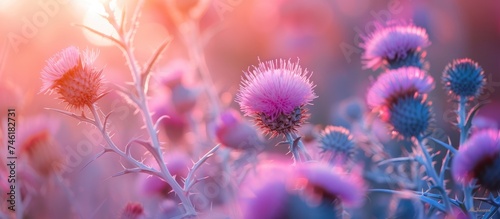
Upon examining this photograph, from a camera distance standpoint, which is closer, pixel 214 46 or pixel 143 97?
Result: pixel 143 97

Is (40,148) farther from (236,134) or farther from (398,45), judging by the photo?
(398,45)

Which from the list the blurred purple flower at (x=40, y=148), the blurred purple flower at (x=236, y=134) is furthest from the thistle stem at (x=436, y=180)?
the blurred purple flower at (x=40, y=148)

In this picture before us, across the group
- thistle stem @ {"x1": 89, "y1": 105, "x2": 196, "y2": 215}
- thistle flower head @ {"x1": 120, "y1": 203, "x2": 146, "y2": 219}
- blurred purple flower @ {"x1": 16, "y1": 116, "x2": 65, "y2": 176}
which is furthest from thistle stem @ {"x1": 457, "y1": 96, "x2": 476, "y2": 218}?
blurred purple flower @ {"x1": 16, "y1": 116, "x2": 65, "y2": 176}

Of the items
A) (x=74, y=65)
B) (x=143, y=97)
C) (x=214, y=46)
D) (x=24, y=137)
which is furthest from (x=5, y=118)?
(x=214, y=46)

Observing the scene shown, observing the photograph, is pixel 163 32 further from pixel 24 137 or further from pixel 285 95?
pixel 285 95

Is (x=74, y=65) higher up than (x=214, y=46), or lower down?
lower down

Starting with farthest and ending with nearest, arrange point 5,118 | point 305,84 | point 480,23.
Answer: point 480,23, point 5,118, point 305,84
